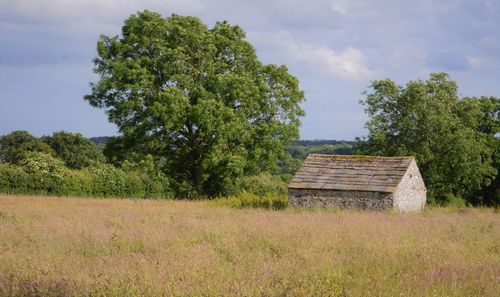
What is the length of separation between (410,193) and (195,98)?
1510 centimetres

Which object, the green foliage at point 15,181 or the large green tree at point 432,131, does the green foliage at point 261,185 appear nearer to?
the large green tree at point 432,131

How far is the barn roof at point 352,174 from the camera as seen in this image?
26844 millimetres

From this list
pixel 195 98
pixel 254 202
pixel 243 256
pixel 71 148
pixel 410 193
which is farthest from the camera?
pixel 71 148

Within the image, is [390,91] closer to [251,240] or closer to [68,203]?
[68,203]

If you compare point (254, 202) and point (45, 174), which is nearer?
point (254, 202)

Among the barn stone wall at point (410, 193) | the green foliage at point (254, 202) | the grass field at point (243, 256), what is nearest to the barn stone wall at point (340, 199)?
the barn stone wall at point (410, 193)

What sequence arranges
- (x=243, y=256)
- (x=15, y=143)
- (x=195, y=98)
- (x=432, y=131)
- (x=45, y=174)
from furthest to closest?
(x=15, y=143) < (x=432, y=131) < (x=195, y=98) < (x=45, y=174) < (x=243, y=256)

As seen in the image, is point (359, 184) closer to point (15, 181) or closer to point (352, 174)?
point (352, 174)

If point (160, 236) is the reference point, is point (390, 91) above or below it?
above

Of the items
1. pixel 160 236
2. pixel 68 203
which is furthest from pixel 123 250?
pixel 68 203

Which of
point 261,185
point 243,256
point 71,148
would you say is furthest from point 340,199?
point 71,148

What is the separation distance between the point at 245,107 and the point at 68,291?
3020cm

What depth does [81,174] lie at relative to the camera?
107 ft

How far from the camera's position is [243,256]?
11.7 metres
